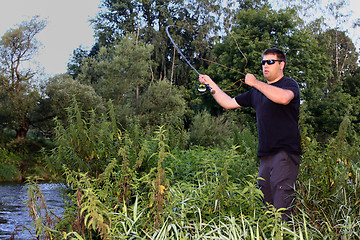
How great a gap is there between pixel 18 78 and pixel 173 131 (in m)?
20.9

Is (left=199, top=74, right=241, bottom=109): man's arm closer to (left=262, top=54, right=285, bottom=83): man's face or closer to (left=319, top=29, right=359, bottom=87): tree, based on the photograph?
(left=262, top=54, right=285, bottom=83): man's face

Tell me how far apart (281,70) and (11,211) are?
9.07 metres

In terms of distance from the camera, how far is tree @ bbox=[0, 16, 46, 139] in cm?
2452

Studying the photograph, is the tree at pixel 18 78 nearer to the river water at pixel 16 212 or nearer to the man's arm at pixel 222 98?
the river water at pixel 16 212

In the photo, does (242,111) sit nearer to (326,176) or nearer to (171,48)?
(171,48)

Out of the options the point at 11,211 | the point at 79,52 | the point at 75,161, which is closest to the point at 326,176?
the point at 75,161

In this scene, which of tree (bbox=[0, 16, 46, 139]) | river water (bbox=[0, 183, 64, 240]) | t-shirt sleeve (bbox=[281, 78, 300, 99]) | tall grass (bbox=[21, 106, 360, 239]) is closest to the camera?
tall grass (bbox=[21, 106, 360, 239])

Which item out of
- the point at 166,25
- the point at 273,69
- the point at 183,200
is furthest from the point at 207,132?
the point at 166,25

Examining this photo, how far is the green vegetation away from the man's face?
33.9 inches

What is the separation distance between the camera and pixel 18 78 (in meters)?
25.2

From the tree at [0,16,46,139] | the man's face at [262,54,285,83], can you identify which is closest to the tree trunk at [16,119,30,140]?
the tree at [0,16,46,139]

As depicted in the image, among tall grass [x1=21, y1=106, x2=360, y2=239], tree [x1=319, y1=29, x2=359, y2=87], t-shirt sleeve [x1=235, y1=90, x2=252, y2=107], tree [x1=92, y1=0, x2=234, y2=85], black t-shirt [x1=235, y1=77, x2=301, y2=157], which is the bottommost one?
tall grass [x1=21, y1=106, x2=360, y2=239]

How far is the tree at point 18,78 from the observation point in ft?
80.4

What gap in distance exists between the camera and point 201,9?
119 ft
